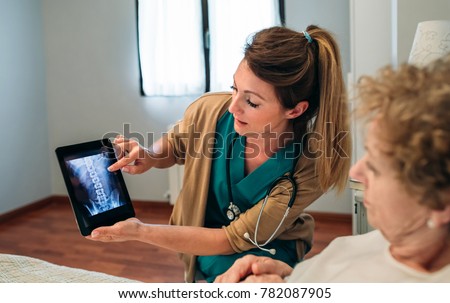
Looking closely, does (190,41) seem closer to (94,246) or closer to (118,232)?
(94,246)

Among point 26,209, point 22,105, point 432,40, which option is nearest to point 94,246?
point 26,209

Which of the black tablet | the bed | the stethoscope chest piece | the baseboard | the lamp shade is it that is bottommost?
the baseboard

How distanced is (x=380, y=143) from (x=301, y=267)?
0.79ft

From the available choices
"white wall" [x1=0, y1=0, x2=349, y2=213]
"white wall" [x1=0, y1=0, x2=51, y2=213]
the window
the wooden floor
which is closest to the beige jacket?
the wooden floor

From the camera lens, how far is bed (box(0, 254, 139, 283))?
0.68m

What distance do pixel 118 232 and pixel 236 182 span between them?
0.25 m

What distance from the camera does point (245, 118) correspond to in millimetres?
771

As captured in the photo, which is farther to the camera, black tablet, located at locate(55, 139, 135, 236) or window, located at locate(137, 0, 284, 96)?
window, located at locate(137, 0, 284, 96)

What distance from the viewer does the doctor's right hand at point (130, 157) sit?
754 millimetres

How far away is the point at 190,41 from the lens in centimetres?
197

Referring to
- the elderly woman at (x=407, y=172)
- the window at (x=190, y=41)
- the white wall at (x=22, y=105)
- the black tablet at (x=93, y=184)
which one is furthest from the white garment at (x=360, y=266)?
the white wall at (x=22, y=105)

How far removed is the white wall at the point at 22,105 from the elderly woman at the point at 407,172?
6.47 feet

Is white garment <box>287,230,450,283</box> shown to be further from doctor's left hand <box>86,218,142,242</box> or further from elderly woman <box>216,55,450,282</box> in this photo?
doctor's left hand <box>86,218,142,242</box>

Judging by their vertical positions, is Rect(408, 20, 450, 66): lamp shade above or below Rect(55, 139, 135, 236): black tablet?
above
